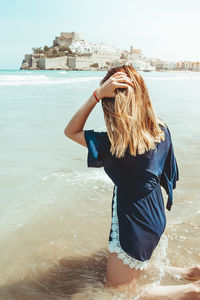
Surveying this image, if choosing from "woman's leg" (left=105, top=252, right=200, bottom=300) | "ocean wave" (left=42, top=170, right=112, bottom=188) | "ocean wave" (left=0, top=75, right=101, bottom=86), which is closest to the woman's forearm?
"woman's leg" (left=105, top=252, right=200, bottom=300)

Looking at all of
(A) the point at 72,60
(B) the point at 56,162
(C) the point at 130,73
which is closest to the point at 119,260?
(C) the point at 130,73

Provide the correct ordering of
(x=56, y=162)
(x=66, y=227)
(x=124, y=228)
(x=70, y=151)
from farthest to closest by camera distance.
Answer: (x=70, y=151) < (x=56, y=162) < (x=66, y=227) < (x=124, y=228)

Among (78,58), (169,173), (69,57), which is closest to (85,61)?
(78,58)

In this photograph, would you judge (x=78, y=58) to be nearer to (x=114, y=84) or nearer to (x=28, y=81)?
(x=28, y=81)

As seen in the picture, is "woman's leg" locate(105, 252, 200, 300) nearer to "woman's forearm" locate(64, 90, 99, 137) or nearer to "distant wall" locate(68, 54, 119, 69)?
"woman's forearm" locate(64, 90, 99, 137)

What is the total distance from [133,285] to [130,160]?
0.87 meters

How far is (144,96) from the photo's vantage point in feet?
5.46

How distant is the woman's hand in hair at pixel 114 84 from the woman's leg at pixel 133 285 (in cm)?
98

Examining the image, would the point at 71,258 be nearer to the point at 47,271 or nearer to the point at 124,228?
the point at 47,271

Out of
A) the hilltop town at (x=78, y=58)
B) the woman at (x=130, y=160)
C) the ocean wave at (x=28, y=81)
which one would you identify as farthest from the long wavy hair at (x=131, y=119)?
the hilltop town at (x=78, y=58)

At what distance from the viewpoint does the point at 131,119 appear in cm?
159

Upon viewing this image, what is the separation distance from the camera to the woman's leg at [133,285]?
1.78 metres

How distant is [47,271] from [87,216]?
96 centimetres

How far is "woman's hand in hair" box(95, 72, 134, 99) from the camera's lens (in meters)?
1.58
